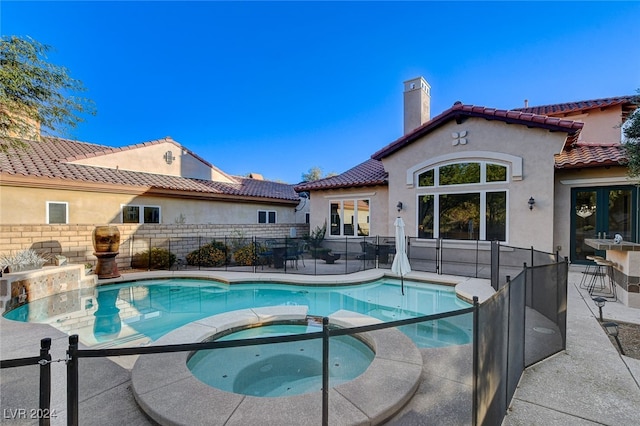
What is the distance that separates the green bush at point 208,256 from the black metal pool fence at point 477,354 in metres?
9.77

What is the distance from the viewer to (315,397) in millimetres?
3607

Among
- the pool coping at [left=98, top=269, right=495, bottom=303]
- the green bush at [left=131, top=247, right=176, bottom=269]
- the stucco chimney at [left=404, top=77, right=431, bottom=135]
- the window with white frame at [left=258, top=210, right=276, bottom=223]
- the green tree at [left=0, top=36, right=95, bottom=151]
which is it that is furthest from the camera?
the window with white frame at [left=258, top=210, right=276, bottom=223]

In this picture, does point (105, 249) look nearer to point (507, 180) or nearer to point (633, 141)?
point (507, 180)

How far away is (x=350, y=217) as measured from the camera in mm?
16797

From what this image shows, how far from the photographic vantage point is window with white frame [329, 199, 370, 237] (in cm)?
1642

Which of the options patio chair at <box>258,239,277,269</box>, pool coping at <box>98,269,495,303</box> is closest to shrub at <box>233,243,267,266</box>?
patio chair at <box>258,239,277,269</box>

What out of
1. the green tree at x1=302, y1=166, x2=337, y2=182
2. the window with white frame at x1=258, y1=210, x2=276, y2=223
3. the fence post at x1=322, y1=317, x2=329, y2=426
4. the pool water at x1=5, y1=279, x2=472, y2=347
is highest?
the green tree at x1=302, y1=166, x2=337, y2=182

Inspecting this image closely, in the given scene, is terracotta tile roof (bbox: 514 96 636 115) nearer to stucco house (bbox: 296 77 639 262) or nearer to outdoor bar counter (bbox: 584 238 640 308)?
stucco house (bbox: 296 77 639 262)

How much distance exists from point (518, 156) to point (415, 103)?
21.4ft

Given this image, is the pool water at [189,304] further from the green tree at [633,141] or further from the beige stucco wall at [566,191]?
the beige stucco wall at [566,191]

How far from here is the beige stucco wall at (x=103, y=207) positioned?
1085cm

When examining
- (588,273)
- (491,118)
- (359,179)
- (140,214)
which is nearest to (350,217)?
(359,179)

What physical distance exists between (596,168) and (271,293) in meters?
12.4

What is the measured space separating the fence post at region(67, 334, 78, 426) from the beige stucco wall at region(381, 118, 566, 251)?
43.5ft
